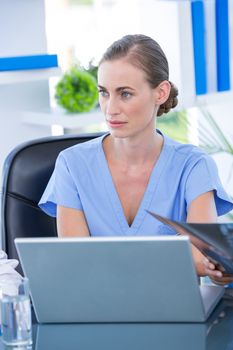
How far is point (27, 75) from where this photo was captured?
11.2 feet

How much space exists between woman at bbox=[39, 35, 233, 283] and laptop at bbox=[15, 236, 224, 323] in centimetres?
58

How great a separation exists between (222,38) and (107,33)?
2.72m

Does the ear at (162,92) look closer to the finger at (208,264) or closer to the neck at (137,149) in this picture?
the neck at (137,149)

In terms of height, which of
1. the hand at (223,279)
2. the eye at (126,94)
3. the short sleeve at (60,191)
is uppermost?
the eye at (126,94)

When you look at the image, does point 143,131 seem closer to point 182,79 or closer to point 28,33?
point 28,33

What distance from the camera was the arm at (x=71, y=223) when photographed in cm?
252

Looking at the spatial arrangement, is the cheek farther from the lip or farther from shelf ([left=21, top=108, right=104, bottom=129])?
shelf ([left=21, top=108, right=104, bottom=129])

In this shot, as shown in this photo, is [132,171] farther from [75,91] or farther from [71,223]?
[75,91]

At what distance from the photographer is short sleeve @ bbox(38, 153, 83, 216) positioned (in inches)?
101

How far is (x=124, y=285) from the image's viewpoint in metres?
1.88

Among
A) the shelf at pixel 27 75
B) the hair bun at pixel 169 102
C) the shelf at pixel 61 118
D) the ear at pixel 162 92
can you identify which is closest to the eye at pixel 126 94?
the ear at pixel 162 92

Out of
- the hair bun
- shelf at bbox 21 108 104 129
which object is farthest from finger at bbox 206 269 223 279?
shelf at bbox 21 108 104 129

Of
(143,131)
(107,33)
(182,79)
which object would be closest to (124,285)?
(143,131)

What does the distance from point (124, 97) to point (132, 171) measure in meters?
0.23
